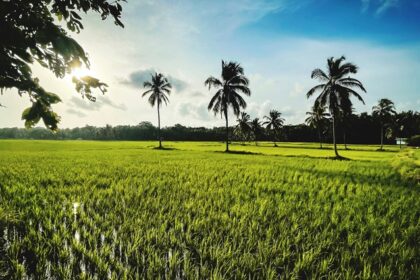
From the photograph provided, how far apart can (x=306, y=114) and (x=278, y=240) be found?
2411 inches

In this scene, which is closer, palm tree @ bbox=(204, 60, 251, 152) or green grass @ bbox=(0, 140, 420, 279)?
green grass @ bbox=(0, 140, 420, 279)

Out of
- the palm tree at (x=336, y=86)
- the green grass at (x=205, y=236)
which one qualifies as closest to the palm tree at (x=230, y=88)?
the palm tree at (x=336, y=86)

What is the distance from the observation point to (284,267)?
3219 millimetres

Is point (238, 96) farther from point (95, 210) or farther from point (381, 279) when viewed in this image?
→ point (381, 279)

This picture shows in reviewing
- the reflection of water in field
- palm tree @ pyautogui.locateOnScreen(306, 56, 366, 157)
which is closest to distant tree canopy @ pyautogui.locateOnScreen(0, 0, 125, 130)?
the reflection of water in field

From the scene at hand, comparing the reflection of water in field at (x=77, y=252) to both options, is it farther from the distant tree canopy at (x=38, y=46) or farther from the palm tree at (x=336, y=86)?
the palm tree at (x=336, y=86)

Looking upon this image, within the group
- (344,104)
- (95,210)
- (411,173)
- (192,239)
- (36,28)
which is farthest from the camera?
(344,104)

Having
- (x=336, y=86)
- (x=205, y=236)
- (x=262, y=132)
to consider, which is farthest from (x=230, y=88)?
(x=262, y=132)

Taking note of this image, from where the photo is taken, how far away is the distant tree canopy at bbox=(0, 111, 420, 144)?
60.0 metres

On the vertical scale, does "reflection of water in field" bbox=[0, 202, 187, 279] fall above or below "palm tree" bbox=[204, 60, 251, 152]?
below

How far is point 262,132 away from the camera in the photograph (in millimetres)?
87875

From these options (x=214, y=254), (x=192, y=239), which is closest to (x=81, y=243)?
(x=192, y=239)

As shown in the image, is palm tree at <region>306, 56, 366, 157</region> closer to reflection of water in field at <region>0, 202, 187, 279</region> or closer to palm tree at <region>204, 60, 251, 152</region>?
palm tree at <region>204, 60, 251, 152</region>

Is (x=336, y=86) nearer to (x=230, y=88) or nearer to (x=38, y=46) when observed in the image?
(x=230, y=88)
